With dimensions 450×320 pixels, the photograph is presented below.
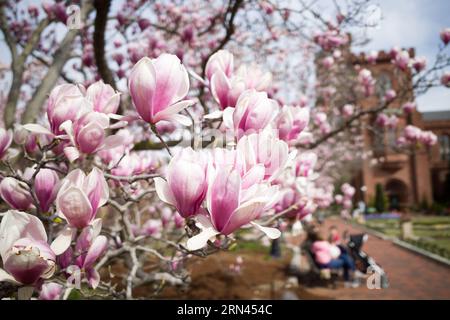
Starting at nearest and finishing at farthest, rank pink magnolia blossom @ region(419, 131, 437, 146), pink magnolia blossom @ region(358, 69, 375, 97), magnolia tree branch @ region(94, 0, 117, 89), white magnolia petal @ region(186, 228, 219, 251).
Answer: white magnolia petal @ region(186, 228, 219, 251)
magnolia tree branch @ region(94, 0, 117, 89)
pink magnolia blossom @ region(419, 131, 437, 146)
pink magnolia blossom @ region(358, 69, 375, 97)

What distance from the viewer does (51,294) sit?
1167 mm

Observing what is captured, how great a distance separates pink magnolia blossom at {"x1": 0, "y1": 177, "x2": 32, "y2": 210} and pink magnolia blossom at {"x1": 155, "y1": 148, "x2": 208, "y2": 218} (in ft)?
1.61

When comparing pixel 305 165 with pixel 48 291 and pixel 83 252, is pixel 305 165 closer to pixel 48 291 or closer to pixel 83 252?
pixel 83 252

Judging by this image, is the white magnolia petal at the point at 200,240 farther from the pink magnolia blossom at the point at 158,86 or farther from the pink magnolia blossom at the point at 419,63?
the pink magnolia blossom at the point at 419,63

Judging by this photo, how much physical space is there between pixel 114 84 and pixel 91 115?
85.8 inches

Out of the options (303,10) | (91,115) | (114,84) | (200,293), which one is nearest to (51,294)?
(91,115)

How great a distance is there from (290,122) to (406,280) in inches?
266

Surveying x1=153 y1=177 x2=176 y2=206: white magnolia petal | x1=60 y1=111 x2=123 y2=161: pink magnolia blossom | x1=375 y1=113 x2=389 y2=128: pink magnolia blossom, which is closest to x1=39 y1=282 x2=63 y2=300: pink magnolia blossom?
x1=60 y1=111 x2=123 y2=161: pink magnolia blossom

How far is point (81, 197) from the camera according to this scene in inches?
28.1

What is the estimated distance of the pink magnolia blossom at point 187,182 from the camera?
658 millimetres

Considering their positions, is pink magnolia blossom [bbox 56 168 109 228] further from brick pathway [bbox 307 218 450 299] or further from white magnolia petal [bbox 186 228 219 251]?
brick pathway [bbox 307 218 450 299]

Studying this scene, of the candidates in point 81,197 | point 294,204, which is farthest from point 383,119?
point 81,197

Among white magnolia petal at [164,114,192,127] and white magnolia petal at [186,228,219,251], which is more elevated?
white magnolia petal at [164,114,192,127]

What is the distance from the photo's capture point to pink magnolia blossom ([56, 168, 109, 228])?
2.34 feet
